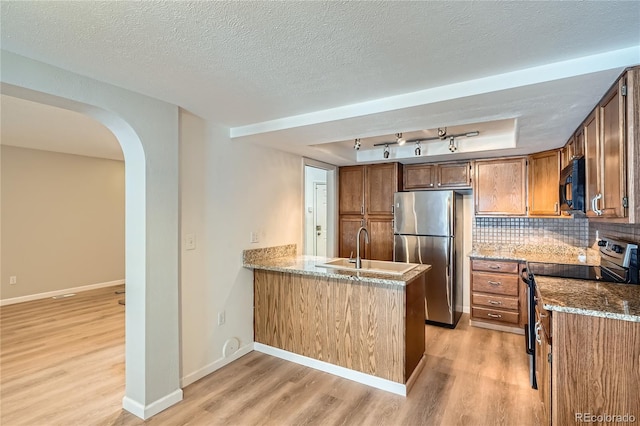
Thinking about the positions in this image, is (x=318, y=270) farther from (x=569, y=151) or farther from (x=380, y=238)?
(x=569, y=151)

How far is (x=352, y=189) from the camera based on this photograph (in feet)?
15.5

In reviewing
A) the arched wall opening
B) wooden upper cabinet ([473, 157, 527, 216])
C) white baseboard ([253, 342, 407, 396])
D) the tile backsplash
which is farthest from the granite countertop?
the tile backsplash

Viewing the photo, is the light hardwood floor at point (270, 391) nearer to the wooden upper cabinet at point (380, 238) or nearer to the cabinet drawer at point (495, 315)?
the cabinet drawer at point (495, 315)

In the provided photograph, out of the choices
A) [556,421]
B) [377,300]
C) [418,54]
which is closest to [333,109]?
[418,54]

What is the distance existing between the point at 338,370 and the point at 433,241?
6.65 feet

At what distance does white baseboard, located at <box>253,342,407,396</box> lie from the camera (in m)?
2.52

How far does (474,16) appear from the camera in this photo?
133cm

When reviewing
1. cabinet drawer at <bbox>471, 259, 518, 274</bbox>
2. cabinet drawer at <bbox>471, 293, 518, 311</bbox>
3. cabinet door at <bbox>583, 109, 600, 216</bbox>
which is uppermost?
cabinet door at <bbox>583, 109, 600, 216</bbox>

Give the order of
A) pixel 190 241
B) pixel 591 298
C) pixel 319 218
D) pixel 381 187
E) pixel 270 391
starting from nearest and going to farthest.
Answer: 1. pixel 591 298
2. pixel 270 391
3. pixel 190 241
4. pixel 381 187
5. pixel 319 218

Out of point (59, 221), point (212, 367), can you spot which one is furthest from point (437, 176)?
point (59, 221)

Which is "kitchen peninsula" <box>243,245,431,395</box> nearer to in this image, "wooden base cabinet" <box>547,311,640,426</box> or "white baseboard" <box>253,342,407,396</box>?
"white baseboard" <box>253,342,407,396</box>

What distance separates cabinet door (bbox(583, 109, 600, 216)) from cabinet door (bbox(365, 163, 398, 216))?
7.26 feet

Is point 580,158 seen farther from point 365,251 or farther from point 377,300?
point 365,251

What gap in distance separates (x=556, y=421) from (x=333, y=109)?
231 centimetres
